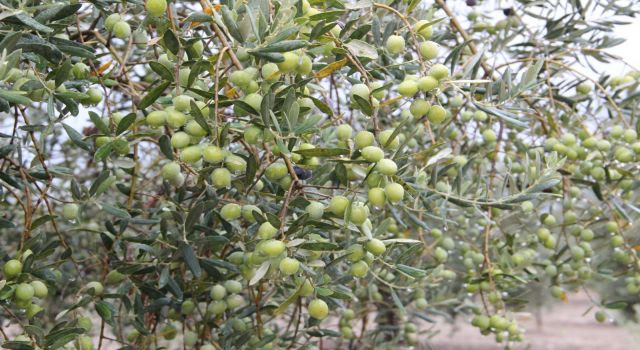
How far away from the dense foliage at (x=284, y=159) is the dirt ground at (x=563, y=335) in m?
1.78

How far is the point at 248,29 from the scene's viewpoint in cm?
95

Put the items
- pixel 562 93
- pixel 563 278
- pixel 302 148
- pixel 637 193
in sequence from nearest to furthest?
pixel 302 148 < pixel 637 193 < pixel 562 93 < pixel 563 278

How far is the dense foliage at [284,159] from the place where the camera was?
3.26ft

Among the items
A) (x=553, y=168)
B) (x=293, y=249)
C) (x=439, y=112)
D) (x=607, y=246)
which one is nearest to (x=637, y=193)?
(x=607, y=246)

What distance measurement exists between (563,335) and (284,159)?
4.35m

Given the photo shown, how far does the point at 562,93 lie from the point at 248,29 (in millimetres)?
1298

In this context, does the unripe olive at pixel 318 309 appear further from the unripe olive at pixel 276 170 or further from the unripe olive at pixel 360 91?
the unripe olive at pixel 360 91

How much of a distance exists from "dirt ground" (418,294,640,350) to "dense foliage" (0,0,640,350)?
1.78 metres

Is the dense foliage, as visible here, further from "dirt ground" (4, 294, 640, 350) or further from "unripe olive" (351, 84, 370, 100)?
"dirt ground" (4, 294, 640, 350)

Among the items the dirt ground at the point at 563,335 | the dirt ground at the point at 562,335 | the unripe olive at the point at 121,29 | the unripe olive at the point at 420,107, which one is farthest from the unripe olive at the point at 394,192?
the dirt ground at the point at 563,335

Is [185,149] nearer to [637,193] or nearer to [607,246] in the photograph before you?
[637,193]

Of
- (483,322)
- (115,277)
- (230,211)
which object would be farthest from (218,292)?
(483,322)

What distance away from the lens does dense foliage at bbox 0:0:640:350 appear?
994 mm

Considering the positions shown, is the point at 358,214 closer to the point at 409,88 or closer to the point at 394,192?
the point at 394,192
